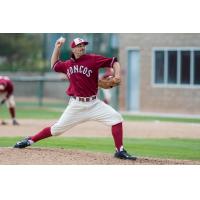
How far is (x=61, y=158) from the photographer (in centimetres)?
869

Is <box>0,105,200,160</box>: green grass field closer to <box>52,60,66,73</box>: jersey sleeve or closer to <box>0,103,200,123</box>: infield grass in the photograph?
<box>52,60,66,73</box>: jersey sleeve

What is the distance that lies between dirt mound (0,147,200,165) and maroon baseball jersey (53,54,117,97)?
0.78 metres

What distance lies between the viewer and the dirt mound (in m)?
8.45

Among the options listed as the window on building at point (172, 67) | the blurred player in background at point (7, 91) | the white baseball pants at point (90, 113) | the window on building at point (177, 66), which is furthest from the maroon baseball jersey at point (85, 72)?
the window on building at point (172, 67)

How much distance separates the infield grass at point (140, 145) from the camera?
32.9 ft

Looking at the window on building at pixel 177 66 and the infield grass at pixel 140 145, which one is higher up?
the window on building at pixel 177 66

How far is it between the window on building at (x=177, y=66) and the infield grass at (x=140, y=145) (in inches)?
196

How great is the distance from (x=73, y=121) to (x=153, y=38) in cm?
991

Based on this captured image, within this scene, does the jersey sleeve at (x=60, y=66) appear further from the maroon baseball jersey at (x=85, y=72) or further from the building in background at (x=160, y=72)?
the building in background at (x=160, y=72)

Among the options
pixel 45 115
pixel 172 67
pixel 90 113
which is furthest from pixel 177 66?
pixel 90 113

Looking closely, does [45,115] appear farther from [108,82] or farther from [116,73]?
[116,73]

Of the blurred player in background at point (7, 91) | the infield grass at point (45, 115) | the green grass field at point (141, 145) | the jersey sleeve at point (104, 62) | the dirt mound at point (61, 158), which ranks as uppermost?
the jersey sleeve at point (104, 62)

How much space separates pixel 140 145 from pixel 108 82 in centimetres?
271

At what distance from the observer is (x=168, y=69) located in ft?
60.0
